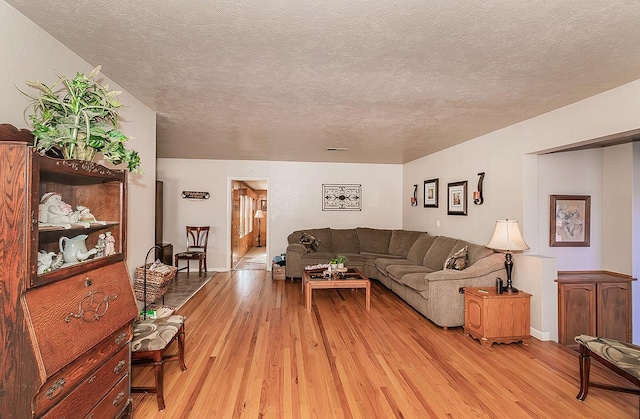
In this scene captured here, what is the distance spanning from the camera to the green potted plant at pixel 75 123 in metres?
1.47

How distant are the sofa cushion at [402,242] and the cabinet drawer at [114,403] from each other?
504 centimetres

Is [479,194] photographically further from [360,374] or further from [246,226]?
[246,226]

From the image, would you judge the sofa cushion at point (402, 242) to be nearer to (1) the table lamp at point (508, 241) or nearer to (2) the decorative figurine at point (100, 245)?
(1) the table lamp at point (508, 241)

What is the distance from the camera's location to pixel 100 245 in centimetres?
181

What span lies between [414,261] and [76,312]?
4.92 metres

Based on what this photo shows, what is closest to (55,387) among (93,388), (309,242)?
(93,388)

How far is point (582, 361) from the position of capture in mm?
2299

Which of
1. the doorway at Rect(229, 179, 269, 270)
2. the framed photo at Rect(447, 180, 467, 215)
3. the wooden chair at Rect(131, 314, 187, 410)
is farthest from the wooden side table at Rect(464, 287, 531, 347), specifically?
the doorway at Rect(229, 179, 269, 270)

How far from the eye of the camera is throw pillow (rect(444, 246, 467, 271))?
3.92m

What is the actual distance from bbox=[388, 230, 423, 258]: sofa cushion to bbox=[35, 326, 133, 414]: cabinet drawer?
5108 mm

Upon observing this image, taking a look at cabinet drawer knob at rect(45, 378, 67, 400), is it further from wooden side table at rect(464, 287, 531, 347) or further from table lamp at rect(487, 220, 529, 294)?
table lamp at rect(487, 220, 529, 294)

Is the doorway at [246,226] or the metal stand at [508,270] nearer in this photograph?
the metal stand at [508,270]

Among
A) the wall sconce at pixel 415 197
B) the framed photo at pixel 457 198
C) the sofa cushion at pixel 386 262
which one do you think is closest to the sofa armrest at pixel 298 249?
the sofa cushion at pixel 386 262

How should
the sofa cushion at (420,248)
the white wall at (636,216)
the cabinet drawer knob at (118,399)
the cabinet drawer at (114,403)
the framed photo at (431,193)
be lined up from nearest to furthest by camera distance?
the cabinet drawer at (114,403)
the cabinet drawer knob at (118,399)
the white wall at (636,216)
the sofa cushion at (420,248)
the framed photo at (431,193)
